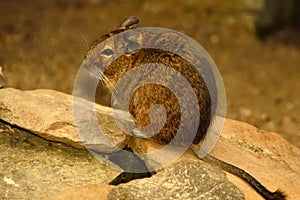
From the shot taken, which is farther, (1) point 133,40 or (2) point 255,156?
(1) point 133,40

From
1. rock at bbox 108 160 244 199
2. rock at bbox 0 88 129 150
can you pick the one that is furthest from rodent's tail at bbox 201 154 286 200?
rock at bbox 0 88 129 150

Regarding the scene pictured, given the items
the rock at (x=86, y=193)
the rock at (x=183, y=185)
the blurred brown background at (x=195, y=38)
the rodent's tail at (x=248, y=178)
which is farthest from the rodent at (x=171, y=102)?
the blurred brown background at (x=195, y=38)

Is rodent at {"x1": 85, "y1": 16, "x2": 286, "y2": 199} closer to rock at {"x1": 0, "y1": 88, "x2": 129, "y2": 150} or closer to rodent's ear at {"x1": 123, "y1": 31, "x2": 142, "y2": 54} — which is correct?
rodent's ear at {"x1": 123, "y1": 31, "x2": 142, "y2": 54}

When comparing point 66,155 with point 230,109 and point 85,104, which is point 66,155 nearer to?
point 85,104

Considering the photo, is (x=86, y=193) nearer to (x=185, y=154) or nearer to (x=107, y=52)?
(x=185, y=154)

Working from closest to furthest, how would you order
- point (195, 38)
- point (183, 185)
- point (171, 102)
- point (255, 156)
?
point (183, 185), point (171, 102), point (255, 156), point (195, 38)

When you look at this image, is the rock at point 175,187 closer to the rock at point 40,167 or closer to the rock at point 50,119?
the rock at point 40,167

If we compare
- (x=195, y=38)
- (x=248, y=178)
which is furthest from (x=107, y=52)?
(x=195, y=38)
